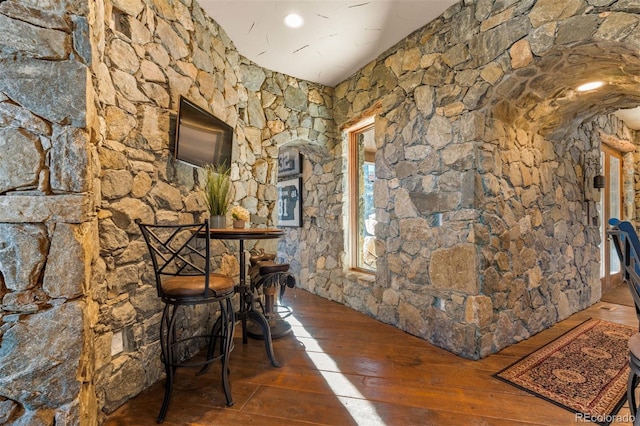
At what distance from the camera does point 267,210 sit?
331 cm

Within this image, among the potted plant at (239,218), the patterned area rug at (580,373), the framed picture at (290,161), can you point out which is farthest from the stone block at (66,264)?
the framed picture at (290,161)

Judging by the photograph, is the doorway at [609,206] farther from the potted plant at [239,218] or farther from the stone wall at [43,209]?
the stone wall at [43,209]

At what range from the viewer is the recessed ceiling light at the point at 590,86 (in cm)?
224

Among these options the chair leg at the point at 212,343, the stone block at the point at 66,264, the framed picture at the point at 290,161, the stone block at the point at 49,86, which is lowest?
the chair leg at the point at 212,343

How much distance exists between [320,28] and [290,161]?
222 centimetres

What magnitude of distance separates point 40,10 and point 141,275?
52.3 inches

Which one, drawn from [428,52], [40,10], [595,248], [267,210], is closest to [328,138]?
[267,210]

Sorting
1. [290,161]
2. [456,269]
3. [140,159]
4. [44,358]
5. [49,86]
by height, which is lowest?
[44,358]

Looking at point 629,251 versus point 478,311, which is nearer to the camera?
point 629,251

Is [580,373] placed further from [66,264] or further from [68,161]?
[68,161]

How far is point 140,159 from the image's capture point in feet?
6.00

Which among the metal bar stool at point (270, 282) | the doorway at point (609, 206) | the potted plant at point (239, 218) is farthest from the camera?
the doorway at point (609, 206)

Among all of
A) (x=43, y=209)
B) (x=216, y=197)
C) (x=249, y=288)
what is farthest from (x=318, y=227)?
(x=43, y=209)

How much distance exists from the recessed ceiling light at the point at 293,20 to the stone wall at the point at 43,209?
1542mm
